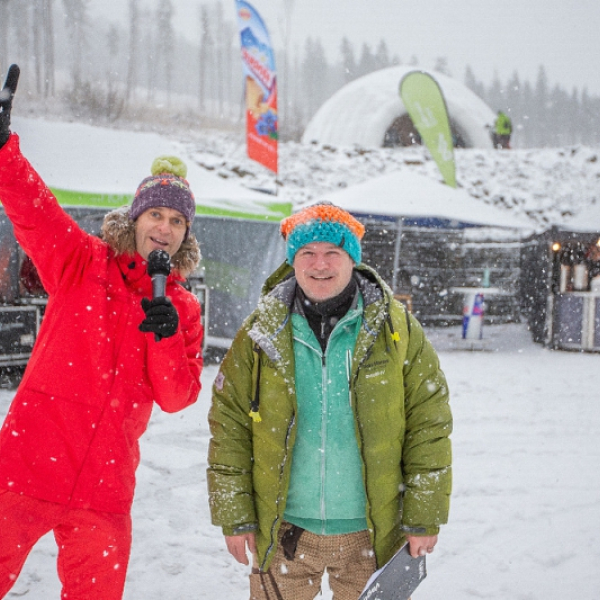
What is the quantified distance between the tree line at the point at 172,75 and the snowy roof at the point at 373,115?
21.8 feet

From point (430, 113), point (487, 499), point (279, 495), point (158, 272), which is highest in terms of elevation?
point (430, 113)

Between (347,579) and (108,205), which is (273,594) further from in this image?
(108,205)

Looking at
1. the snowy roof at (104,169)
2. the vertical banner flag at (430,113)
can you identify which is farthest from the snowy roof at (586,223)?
the snowy roof at (104,169)

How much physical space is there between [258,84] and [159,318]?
9419 mm

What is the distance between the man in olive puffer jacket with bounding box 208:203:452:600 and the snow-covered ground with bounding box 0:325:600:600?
111 centimetres

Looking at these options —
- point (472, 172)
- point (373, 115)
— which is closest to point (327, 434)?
point (472, 172)

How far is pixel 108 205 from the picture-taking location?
715 centimetres

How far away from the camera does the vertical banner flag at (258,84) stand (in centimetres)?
1005

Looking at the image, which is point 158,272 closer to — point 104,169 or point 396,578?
point 396,578

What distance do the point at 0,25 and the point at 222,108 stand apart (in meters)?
17.9

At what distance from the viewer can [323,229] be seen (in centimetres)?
180

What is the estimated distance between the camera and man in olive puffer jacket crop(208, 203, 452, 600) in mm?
1692

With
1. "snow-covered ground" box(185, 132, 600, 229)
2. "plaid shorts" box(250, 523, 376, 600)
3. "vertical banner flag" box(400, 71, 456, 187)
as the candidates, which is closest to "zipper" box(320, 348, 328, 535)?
"plaid shorts" box(250, 523, 376, 600)

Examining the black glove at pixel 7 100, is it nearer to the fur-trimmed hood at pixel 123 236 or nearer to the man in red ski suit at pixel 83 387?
the man in red ski suit at pixel 83 387
